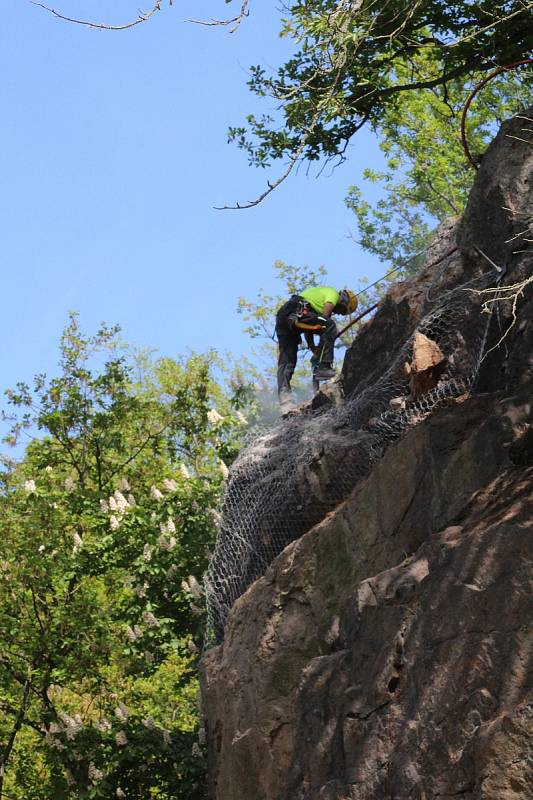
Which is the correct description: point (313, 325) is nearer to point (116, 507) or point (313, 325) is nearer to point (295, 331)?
point (295, 331)

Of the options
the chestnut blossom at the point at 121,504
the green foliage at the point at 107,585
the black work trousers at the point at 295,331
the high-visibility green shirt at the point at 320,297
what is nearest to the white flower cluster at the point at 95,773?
the green foliage at the point at 107,585

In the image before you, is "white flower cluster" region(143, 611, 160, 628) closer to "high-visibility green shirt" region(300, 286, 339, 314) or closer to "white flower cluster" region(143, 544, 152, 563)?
"white flower cluster" region(143, 544, 152, 563)

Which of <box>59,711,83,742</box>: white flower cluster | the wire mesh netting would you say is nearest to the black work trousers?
the wire mesh netting

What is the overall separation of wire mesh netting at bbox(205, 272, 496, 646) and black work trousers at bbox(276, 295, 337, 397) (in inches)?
57.5

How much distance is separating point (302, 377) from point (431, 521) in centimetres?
3749

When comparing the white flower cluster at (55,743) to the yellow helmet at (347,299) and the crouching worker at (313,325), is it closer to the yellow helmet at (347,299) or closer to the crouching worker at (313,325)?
the crouching worker at (313,325)

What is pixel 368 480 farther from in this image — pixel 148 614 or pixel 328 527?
pixel 148 614

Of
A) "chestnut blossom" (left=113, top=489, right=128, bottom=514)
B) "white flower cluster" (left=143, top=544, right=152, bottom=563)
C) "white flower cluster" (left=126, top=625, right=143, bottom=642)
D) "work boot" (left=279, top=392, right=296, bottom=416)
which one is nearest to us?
"work boot" (left=279, top=392, right=296, bottom=416)

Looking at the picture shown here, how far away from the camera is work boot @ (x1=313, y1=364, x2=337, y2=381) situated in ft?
42.2

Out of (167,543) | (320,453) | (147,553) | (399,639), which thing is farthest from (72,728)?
(399,639)

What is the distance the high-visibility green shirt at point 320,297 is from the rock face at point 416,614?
66.5 inches

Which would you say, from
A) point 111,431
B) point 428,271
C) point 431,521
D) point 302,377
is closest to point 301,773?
point 431,521

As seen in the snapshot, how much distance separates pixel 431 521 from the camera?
770 centimetres

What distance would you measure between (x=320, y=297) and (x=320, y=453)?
3.35 metres
